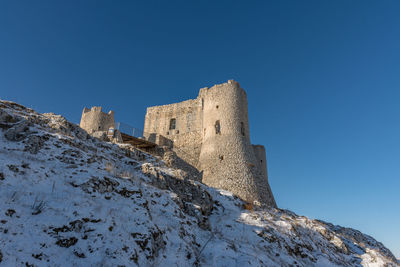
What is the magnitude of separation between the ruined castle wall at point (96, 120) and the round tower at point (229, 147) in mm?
8883

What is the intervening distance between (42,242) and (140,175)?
11.6 ft

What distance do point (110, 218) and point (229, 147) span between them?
13469 mm

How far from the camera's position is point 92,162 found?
5.52 metres

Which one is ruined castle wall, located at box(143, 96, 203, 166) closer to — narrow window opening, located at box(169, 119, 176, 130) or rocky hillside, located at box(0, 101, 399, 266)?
narrow window opening, located at box(169, 119, 176, 130)

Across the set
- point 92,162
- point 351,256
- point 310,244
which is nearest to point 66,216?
point 92,162

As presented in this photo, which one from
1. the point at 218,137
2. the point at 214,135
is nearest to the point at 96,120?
the point at 214,135

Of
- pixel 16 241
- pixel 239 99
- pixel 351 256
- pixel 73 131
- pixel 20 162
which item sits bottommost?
pixel 351 256

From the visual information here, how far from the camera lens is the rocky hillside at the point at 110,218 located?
9.70ft

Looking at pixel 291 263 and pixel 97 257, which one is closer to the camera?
pixel 97 257

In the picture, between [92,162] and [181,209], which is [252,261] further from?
[92,162]

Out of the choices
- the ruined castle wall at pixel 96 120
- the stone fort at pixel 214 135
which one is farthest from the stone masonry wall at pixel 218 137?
the ruined castle wall at pixel 96 120

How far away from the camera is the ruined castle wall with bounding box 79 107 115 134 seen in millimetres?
21750

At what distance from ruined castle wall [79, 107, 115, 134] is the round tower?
8.88 metres

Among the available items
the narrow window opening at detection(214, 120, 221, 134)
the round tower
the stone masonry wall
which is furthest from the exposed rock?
the narrow window opening at detection(214, 120, 221, 134)
